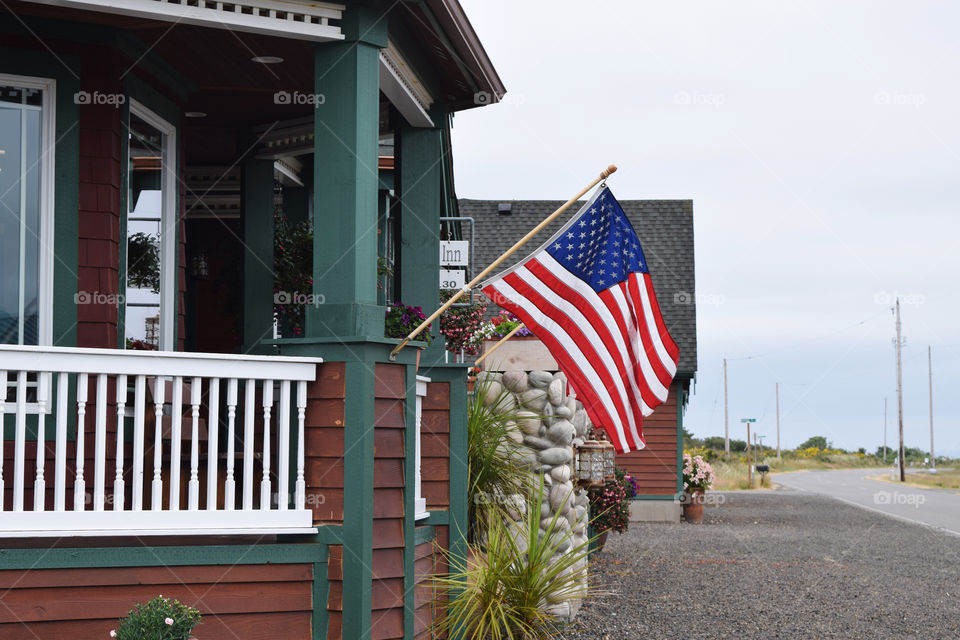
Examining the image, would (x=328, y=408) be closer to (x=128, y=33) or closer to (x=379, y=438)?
(x=379, y=438)

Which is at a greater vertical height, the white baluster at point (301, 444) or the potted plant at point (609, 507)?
the white baluster at point (301, 444)

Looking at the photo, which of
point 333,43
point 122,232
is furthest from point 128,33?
point 333,43

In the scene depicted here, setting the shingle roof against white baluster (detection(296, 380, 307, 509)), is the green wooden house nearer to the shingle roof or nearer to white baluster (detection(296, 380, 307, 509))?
white baluster (detection(296, 380, 307, 509))

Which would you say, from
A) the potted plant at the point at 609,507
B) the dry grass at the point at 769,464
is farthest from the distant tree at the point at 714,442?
the potted plant at the point at 609,507

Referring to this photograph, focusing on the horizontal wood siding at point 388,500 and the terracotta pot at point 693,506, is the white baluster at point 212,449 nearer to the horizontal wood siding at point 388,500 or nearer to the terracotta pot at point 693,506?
the horizontal wood siding at point 388,500

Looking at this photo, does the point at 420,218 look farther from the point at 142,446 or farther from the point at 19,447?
the point at 19,447

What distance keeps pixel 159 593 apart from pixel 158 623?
495mm

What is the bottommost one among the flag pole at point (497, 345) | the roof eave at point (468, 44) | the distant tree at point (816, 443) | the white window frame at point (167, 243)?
the distant tree at point (816, 443)

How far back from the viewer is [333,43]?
6.31 meters

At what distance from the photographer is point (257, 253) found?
10195mm

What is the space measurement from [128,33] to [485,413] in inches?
166

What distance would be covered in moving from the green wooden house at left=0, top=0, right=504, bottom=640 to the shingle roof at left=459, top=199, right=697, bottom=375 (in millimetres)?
15430

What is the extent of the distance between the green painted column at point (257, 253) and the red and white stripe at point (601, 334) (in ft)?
13.5

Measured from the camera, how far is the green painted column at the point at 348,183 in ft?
20.0
